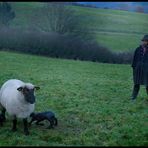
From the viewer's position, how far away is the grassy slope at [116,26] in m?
33.2

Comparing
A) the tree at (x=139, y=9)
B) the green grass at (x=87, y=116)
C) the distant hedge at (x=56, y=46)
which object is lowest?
the distant hedge at (x=56, y=46)

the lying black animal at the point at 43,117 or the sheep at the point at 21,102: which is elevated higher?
the sheep at the point at 21,102

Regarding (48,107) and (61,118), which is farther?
(48,107)

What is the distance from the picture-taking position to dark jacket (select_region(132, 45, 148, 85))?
46.0 feet

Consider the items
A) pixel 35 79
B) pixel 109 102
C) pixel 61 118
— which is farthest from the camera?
pixel 35 79

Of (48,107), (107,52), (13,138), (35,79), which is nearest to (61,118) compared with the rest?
(48,107)

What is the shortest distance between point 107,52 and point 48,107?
71.6ft

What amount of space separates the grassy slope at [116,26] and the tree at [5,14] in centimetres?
57

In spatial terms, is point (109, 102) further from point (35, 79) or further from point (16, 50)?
point (16, 50)

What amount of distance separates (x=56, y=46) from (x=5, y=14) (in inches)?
228

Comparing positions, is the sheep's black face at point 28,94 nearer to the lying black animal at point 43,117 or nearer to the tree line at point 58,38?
the lying black animal at point 43,117

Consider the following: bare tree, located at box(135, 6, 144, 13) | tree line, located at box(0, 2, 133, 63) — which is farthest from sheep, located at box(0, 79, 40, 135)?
tree line, located at box(0, 2, 133, 63)

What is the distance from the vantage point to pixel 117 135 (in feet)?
32.7

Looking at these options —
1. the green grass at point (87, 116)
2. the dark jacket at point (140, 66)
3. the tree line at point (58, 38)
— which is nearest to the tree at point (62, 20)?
the tree line at point (58, 38)
